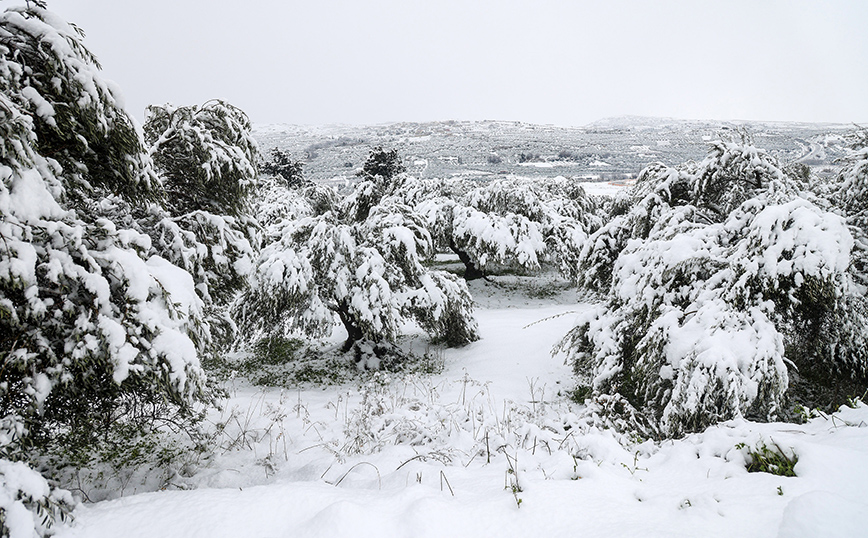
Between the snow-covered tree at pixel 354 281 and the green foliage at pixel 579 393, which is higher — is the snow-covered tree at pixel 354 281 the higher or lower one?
the higher one

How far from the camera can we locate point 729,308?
13.9 ft

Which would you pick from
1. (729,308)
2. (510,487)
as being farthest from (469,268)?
(510,487)

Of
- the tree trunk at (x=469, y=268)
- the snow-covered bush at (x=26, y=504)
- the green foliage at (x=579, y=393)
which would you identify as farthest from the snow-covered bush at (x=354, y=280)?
the tree trunk at (x=469, y=268)

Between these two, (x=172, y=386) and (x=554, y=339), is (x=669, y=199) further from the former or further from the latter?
(x=172, y=386)

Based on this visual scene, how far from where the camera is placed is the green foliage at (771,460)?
223cm

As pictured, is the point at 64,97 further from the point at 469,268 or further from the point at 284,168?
the point at 284,168

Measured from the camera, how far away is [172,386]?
280cm

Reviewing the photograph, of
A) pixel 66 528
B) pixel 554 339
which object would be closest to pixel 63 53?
pixel 66 528

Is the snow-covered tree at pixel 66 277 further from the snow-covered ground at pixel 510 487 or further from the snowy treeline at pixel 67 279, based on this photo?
the snow-covered ground at pixel 510 487

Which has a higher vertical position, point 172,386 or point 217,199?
point 217,199

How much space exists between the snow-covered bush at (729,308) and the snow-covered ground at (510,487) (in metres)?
0.93

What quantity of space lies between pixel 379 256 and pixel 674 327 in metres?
5.28

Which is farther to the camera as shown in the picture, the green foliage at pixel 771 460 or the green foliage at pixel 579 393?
the green foliage at pixel 579 393

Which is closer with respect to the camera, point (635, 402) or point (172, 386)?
point (172, 386)
